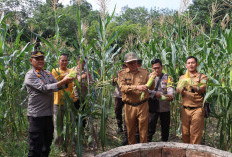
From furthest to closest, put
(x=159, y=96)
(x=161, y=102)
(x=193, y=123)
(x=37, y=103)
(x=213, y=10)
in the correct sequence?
(x=213, y=10) < (x=161, y=102) < (x=159, y=96) < (x=193, y=123) < (x=37, y=103)

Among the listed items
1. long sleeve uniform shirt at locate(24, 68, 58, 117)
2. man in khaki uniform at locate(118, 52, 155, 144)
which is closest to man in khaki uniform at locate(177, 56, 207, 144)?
man in khaki uniform at locate(118, 52, 155, 144)

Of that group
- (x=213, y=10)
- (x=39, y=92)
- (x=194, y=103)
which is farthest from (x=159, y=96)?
(x=213, y=10)

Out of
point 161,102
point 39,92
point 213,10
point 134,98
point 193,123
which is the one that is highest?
point 213,10

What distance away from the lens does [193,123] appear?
2.81 m

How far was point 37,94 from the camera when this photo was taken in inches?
104

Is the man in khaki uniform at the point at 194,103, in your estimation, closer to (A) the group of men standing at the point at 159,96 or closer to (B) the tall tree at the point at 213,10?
(A) the group of men standing at the point at 159,96

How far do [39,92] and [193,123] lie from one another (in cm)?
221

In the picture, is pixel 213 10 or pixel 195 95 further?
pixel 213 10

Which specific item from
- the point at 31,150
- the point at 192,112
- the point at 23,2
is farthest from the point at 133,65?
the point at 23,2

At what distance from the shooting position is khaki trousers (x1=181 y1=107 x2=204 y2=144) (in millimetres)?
2789

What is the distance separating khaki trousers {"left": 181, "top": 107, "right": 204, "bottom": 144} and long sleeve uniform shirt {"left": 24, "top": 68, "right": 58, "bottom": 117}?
1.93 metres

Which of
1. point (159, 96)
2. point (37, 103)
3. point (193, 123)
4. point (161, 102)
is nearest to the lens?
point (37, 103)

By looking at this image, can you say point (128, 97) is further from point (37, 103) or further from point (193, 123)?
point (37, 103)

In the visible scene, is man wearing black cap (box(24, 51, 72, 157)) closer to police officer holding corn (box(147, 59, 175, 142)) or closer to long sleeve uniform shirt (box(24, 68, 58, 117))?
long sleeve uniform shirt (box(24, 68, 58, 117))
